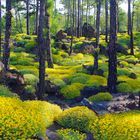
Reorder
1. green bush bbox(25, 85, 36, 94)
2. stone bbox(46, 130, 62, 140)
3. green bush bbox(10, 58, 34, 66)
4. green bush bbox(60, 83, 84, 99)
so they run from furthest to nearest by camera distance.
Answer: green bush bbox(10, 58, 34, 66)
green bush bbox(60, 83, 84, 99)
green bush bbox(25, 85, 36, 94)
stone bbox(46, 130, 62, 140)

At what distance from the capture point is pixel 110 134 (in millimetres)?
11680

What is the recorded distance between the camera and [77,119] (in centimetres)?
1387

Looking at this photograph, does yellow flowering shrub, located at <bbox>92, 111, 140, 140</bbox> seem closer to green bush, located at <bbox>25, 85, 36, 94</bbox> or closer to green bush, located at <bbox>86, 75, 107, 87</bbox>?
green bush, located at <bbox>25, 85, 36, 94</bbox>

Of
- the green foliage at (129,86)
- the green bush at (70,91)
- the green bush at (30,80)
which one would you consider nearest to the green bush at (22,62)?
the green bush at (30,80)

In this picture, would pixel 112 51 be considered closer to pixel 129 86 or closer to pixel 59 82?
pixel 129 86

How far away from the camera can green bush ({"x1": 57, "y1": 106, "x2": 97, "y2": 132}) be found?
13845 mm

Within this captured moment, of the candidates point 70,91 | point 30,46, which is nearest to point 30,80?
point 70,91

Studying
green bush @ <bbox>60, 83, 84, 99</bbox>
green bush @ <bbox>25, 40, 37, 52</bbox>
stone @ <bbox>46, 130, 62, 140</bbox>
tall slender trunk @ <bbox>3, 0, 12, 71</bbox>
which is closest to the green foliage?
green bush @ <bbox>60, 83, 84, 99</bbox>

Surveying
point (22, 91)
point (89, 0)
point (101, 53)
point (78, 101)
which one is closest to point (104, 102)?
point (78, 101)

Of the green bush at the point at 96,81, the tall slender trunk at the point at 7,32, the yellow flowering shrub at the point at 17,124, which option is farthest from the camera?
the green bush at the point at 96,81

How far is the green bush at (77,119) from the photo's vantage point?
13845 millimetres

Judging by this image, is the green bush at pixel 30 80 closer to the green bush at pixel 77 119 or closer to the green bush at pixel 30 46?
the green bush at pixel 77 119

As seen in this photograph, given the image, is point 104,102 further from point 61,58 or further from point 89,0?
point 89,0

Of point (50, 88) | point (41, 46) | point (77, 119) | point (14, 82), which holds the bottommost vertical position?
point (50, 88)
